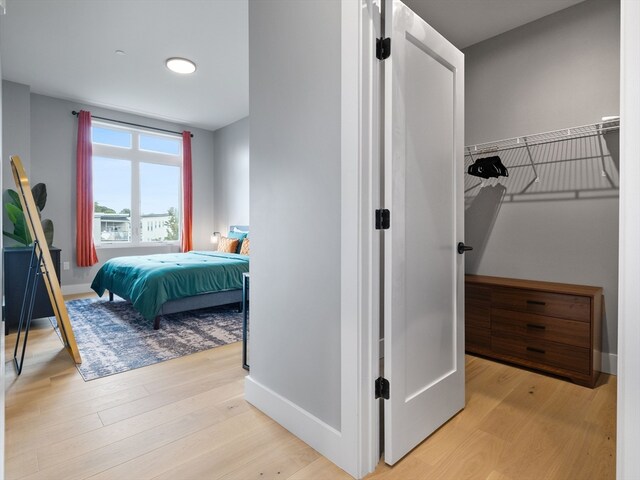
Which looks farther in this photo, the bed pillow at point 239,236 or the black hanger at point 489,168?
the bed pillow at point 239,236

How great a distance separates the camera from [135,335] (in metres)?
3.27

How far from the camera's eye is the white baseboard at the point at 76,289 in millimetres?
5165

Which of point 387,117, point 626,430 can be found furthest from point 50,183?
point 626,430

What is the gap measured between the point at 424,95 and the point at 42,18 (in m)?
3.52

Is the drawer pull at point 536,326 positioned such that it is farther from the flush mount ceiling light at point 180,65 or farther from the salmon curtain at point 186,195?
the salmon curtain at point 186,195

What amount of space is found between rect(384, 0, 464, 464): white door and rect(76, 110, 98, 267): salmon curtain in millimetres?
5283

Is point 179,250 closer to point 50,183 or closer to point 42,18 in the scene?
point 50,183

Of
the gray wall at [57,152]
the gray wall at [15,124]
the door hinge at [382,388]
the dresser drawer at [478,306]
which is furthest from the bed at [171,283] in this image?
the door hinge at [382,388]

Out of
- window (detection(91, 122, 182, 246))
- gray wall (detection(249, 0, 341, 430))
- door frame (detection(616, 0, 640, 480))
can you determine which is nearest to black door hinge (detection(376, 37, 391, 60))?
gray wall (detection(249, 0, 341, 430))

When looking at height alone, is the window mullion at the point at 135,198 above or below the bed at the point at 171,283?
→ above

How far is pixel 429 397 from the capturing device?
1.72 meters

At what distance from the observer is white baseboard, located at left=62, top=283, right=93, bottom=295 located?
203 inches

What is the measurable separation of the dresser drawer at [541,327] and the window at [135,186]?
18.0 feet

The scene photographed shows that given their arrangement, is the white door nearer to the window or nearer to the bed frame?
the bed frame
